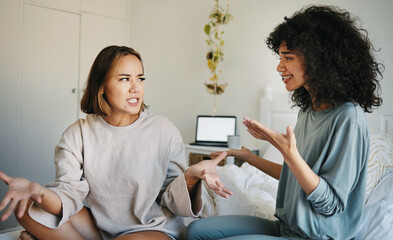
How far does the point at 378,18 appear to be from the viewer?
2434mm

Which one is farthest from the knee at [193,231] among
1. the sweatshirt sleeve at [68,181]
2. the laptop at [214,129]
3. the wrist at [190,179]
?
the laptop at [214,129]

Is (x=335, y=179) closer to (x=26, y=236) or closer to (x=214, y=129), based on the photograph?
(x=26, y=236)

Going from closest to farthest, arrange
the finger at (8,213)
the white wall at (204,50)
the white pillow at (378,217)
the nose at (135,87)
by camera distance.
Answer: the finger at (8,213)
the white pillow at (378,217)
the nose at (135,87)
the white wall at (204,50)

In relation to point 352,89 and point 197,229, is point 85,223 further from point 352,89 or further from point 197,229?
point 352,89

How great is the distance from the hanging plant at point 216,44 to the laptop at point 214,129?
26cm

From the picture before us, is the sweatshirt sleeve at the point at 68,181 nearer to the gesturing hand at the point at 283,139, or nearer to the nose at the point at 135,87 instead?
the nose at the point at 135,87

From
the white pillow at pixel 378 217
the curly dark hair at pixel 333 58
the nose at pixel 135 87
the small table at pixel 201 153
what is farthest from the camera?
the small table at pixel 201 153

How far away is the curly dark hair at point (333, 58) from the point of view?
3.78 ft

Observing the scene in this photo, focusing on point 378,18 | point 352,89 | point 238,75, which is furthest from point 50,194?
point 238,75

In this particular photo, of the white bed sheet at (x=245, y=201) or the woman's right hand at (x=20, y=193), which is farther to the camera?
the white bed sheet at (x=245, y=201)

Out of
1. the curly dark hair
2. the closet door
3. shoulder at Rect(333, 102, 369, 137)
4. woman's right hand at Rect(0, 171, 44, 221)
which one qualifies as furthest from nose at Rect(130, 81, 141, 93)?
the closet door

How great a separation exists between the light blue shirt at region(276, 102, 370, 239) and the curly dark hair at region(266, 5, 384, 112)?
6 centimetres

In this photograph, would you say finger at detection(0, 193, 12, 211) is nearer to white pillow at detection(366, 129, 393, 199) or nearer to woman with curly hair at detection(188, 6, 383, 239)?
woman with curly hair at detection(188, 6, 383, 239)

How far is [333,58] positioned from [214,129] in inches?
92.5
